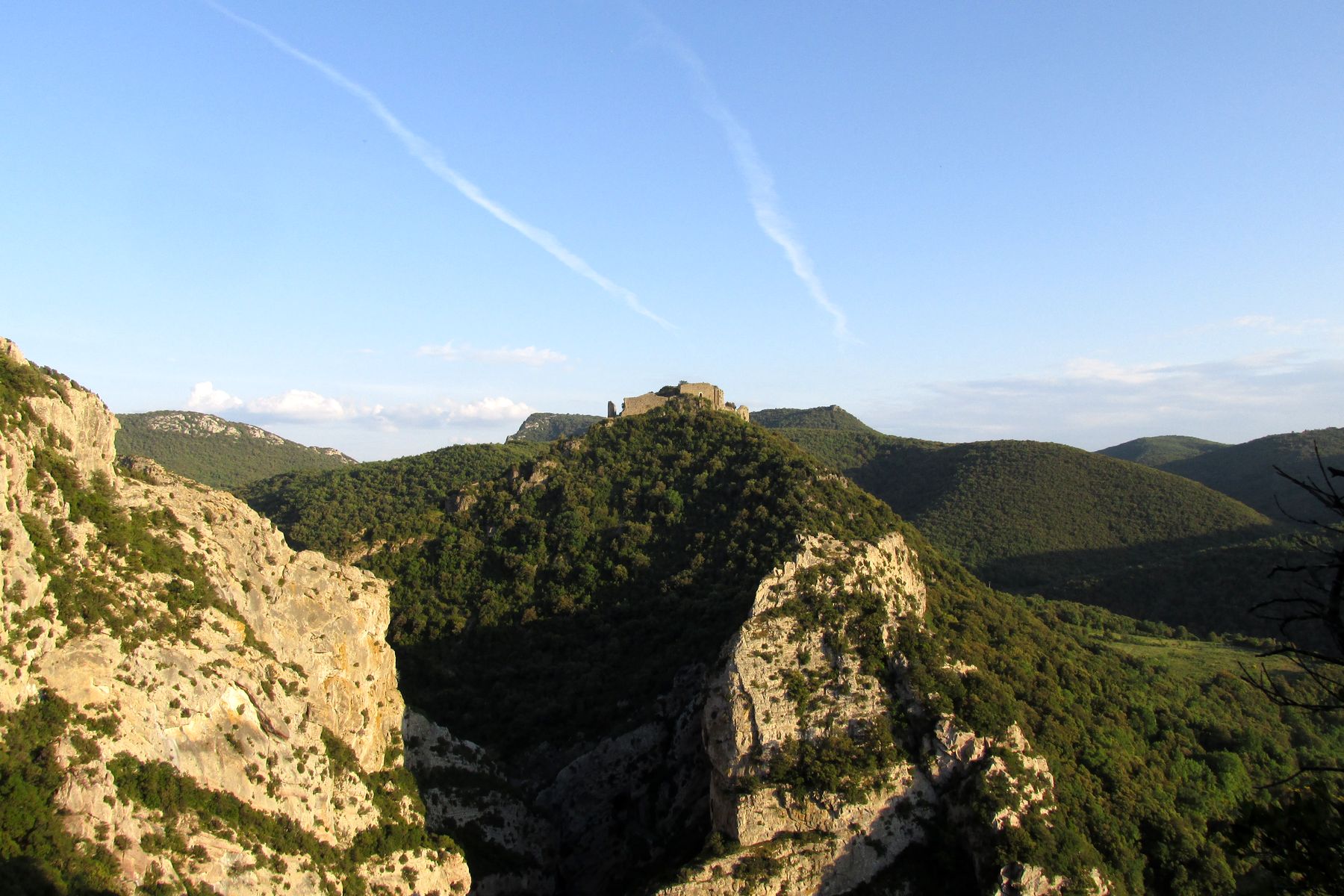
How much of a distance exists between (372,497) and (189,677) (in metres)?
64.8

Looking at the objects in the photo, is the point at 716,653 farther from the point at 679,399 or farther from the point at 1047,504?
the point at 1047,504

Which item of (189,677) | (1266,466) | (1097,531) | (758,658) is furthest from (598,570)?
(1266,466)

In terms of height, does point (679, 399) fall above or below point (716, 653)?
above

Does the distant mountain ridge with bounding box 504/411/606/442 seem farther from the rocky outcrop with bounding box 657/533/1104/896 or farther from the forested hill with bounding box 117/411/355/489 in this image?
the rocky outcrop with bounding box 657/533/1104/896

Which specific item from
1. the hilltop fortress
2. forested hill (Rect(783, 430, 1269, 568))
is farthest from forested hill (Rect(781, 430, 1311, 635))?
the hilltop fortress

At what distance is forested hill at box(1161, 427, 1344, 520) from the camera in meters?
133

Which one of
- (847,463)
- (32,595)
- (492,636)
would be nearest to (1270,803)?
(32,595)

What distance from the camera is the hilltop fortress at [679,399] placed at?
7856 cm

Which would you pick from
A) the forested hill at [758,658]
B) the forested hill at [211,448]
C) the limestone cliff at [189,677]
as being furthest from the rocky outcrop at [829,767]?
the forested hill at [211,448]

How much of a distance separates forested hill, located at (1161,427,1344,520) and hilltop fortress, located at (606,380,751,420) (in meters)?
91.6

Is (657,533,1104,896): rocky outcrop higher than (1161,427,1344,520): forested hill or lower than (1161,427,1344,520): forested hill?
lower

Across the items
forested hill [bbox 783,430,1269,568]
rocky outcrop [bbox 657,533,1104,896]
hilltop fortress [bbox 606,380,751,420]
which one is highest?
hilltop fortress [bbox 606,380,751,420]

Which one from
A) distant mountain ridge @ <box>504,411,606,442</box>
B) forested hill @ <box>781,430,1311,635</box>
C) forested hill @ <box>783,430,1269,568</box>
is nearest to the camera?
forested hill @ <box>781,430,1311,635</box>

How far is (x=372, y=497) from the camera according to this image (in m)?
94.0
